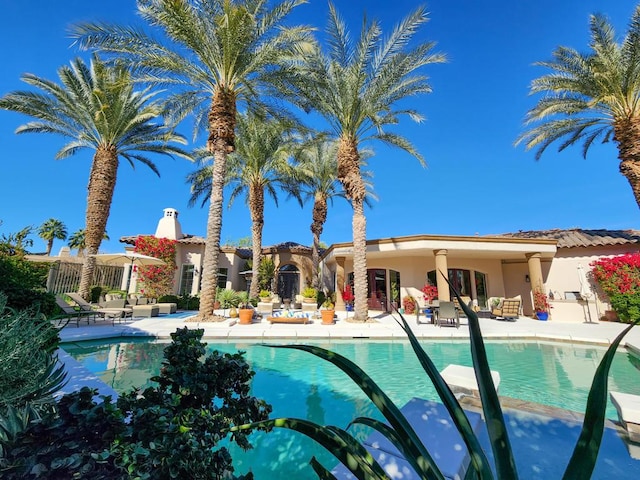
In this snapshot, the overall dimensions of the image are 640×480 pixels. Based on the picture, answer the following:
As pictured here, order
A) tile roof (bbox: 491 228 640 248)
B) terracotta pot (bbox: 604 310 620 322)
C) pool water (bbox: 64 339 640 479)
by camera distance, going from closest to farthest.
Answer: pool water (bbox: 64 339 640 479) < terracotta pot (bbox: 604 310 620 322) < tile roof (bbox: 491 228 640 248)

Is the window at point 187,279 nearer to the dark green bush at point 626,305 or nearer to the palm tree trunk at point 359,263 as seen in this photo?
the palm tree trunk at point 359,263

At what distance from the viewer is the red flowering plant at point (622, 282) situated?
1284 centimetres

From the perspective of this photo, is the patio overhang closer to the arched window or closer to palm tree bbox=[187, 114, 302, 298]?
palm tree bbox=[187, 114, 302, 298]

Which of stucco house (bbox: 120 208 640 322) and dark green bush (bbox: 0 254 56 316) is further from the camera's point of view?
stucco house (bbox: 120 208 640 322)

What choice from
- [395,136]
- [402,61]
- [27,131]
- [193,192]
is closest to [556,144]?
[395,136]

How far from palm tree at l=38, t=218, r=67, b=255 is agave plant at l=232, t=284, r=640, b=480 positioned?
49.3 metres

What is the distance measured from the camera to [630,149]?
41.5ft

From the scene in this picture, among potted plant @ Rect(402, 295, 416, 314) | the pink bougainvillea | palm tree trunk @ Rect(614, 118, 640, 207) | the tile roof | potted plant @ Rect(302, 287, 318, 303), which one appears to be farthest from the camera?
potted plant @ Rect(302, 287, 318, 303)

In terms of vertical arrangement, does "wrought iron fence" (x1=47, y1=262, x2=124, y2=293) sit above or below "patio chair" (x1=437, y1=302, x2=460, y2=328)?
above

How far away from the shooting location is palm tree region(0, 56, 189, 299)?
13.7 metres

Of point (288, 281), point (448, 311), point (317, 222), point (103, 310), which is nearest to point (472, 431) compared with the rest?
point (448, 311)

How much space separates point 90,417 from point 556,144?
21968mm

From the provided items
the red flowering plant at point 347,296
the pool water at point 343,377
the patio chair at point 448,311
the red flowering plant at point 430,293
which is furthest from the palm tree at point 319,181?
the pool water at point 343,377

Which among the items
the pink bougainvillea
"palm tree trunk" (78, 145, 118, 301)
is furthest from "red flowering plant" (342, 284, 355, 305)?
"palm tree trunk" (78, 145, 118, 301)
